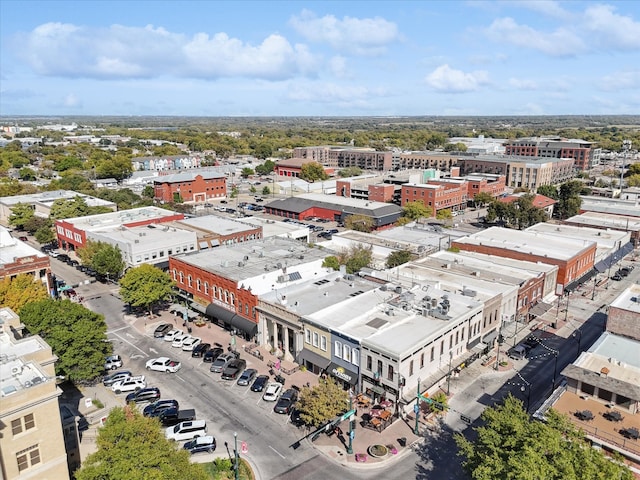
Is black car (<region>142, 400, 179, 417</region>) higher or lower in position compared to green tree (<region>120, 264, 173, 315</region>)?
lower

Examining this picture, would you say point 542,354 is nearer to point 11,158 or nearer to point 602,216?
point 602,216

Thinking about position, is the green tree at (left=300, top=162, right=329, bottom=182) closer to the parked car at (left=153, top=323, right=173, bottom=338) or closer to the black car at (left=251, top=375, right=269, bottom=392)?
the parked car at (left=153, top=323, right=173, bottom=338)

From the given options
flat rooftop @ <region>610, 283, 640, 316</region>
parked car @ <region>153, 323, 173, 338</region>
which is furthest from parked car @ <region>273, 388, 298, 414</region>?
flat rooftop @ <region>610, 283, 640, 316</region>

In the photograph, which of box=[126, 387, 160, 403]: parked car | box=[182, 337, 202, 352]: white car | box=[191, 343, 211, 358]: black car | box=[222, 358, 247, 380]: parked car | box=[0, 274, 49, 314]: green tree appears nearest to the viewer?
box=[126, 387, 160, 403]: parked car

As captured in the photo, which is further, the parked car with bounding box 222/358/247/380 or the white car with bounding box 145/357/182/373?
the white car with bounding box 145/357/182/373

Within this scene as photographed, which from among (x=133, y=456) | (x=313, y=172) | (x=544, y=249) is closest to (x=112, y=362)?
(x=133, y=456)

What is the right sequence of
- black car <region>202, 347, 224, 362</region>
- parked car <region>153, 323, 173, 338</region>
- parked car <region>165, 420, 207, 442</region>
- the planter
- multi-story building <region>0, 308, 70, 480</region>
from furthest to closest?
parked car <region>153, 323, 173, 338</region>, black car <region>202, 347, 224, 362</region>, parked car <region>165, 420, 207, 442</region>, the planter, multi-story building <region>0, 308, 70, 480</region>
